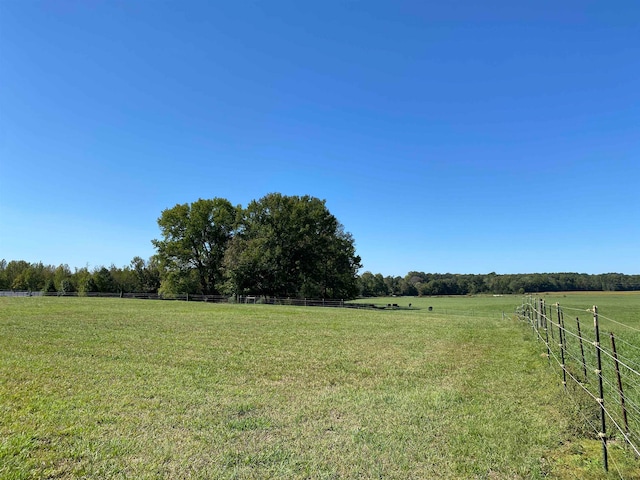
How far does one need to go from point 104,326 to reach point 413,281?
112 metres

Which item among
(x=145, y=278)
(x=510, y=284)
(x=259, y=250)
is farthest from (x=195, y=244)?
(x=510, y=284)

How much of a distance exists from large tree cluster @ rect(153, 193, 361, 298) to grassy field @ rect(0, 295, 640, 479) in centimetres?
3147

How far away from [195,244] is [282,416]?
146 feet

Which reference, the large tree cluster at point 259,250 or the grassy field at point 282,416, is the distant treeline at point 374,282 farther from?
the grassy field at point 282,416

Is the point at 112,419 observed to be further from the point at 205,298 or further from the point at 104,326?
the point at 205,298

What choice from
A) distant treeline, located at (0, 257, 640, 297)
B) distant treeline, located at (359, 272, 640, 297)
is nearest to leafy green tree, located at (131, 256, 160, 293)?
distant treeline, located at (0, 257, 640, 297)

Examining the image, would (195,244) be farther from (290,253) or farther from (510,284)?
(510,284)

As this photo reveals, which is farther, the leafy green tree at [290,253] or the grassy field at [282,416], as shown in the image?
the leafy green tree at [290,253]

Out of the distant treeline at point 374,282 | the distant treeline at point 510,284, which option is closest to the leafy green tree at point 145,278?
the distant treeline at point 374,282

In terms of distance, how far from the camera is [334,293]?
44.3m

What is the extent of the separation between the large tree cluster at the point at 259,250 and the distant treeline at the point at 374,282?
225 inches

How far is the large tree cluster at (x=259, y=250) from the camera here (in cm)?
4141

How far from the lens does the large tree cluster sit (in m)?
41.4

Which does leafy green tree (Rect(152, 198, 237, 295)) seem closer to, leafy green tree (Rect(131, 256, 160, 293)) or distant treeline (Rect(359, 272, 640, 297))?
leafy green tree (Rect(131, 256, 160, 293))
